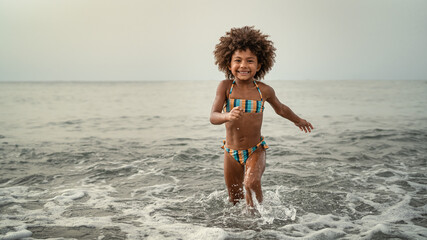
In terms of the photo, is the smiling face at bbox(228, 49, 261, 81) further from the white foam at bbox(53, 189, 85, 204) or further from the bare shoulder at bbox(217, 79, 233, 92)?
the white foam at bbox(53, 189, 85, 204)

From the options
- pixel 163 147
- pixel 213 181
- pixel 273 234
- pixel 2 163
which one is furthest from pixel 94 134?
pixel 273 234

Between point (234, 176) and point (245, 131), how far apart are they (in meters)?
0.53

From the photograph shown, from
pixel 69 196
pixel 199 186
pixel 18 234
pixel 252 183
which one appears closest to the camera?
pixel 18 234

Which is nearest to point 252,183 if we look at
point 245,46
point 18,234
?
point 245,46

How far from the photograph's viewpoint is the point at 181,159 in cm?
672

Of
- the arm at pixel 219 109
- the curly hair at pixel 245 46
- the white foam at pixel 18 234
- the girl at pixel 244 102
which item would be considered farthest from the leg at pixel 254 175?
the white foam at pixel 18 234

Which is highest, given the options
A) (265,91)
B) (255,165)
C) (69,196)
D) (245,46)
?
(245,46)

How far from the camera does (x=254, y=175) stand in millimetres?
3729

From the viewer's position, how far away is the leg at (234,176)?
3.97m

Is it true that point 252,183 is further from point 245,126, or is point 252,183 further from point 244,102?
point 244,102

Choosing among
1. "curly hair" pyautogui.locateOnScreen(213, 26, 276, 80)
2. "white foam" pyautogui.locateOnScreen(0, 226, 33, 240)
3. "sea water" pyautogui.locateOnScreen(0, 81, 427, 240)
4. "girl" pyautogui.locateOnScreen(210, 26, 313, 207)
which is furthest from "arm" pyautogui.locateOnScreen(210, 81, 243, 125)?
"white foam" pyautogui.locateOnScreen(0, 226, 33, 240)

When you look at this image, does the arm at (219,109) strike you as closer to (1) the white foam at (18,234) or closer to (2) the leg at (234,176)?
(2) the leg at (234,176)

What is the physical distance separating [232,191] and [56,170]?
3245 millimetres

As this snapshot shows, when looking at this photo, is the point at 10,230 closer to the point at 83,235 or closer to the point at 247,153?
the point at 83,235
